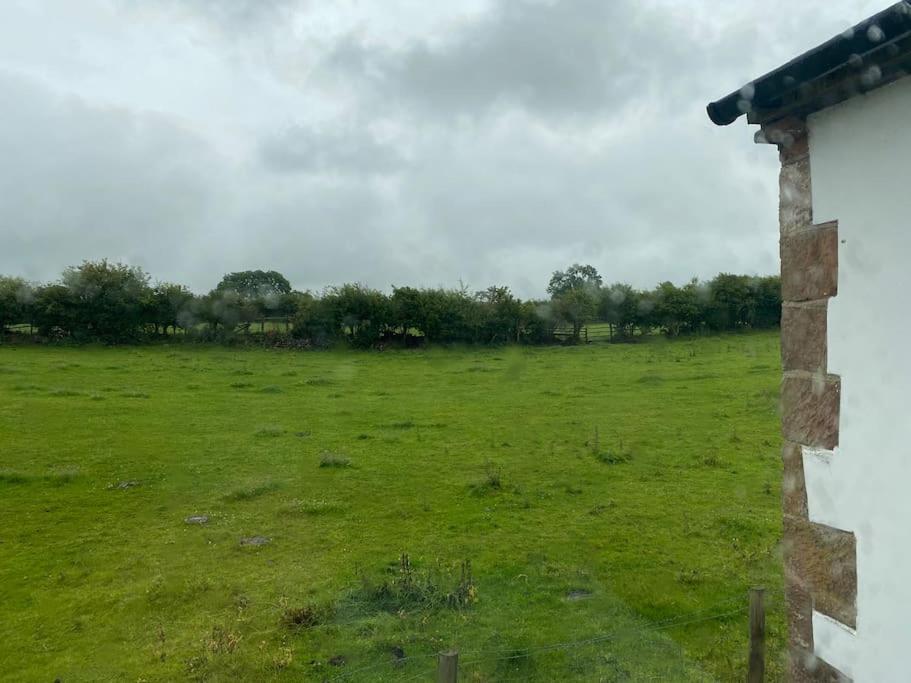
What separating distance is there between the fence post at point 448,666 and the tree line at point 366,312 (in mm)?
29351

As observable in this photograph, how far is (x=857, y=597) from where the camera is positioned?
9.93ft

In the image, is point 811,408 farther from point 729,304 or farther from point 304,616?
point 729,304

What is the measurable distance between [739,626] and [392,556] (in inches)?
154

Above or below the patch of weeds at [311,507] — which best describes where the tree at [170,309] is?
above

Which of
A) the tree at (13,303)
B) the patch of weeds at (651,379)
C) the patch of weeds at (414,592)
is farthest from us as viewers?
the tree at (13,303)

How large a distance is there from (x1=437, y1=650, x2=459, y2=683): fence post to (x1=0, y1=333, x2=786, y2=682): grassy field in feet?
6.38

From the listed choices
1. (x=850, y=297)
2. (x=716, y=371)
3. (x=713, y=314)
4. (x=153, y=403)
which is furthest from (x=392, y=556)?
(x=713, y=314)

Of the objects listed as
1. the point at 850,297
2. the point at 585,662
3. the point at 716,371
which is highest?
the point at 850,297

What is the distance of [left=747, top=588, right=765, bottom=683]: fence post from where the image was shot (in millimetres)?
4715

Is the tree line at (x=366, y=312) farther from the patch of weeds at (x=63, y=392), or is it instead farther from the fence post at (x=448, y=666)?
the fence post at (x=448, y=666)

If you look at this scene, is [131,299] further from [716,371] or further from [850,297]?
[850,297]

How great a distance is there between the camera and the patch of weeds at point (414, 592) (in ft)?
21.6

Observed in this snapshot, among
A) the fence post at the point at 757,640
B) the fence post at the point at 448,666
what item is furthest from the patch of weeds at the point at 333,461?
the fence post at the point at 448,666

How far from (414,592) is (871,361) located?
5206mm
